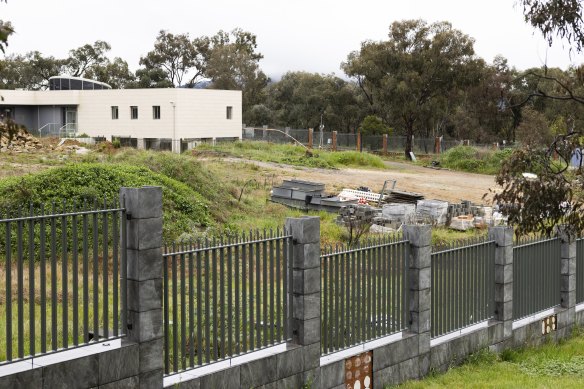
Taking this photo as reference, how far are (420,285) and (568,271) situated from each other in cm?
513

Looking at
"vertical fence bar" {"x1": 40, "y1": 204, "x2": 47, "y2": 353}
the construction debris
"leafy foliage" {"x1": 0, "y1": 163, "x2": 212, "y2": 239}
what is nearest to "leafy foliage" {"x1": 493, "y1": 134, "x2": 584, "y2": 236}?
"vertical fence bar" {"x1": 40, "y1": 204, "x2": 47, "y2": 353}

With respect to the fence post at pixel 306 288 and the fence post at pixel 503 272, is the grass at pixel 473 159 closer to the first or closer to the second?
the fence post at pixel 503 272

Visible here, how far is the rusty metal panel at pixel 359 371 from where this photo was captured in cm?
1068

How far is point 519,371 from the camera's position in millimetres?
12438

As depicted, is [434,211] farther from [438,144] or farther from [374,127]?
[374,127]

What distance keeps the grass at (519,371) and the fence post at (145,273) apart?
13.9ft

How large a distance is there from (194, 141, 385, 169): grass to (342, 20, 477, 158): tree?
37.6ft

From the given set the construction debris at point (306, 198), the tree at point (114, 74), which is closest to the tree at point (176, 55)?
the tree at point (114, 74)

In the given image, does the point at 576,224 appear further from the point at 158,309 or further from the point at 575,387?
the point at 158,309

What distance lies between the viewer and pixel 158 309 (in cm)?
827

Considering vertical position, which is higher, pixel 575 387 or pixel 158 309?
pixel 158 309

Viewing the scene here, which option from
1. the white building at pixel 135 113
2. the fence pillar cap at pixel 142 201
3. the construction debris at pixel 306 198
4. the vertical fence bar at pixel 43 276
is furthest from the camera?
the white building at pixel 135 113

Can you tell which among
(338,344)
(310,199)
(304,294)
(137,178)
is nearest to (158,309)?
(304,294)

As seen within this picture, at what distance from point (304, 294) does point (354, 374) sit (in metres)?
1.49
